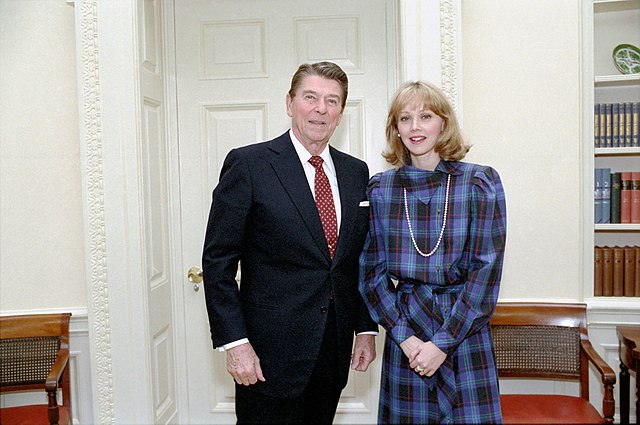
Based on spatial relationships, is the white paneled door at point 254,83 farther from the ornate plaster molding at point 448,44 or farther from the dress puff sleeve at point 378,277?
the dress puff sleeve at point 378,277

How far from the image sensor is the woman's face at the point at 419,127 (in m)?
1.71

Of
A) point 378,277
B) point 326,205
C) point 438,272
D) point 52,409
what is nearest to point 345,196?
point 326,205

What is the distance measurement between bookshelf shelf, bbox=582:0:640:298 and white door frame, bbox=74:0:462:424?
60cm

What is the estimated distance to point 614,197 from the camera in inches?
106

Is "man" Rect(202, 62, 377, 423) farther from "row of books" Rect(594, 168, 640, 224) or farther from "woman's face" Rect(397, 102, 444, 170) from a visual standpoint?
"row of books" Rect(594, 168, 640, 224)

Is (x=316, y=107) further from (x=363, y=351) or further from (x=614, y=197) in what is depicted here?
(x=614, y=197)

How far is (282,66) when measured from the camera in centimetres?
289

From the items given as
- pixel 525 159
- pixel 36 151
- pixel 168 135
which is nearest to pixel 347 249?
pixel 525 159

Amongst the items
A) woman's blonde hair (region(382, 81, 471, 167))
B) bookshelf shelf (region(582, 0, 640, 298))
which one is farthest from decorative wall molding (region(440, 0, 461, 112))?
woman's blonde hair (region(382, 81, 471, 167))

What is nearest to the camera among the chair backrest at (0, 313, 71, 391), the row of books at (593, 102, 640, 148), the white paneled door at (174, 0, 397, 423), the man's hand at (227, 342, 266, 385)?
the man's hand at (227, 342, 266, 385)

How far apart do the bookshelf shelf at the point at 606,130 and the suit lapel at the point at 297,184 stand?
4.62 feet

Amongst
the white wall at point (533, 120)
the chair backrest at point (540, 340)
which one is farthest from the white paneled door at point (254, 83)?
the chair backrest at point (540, 340)

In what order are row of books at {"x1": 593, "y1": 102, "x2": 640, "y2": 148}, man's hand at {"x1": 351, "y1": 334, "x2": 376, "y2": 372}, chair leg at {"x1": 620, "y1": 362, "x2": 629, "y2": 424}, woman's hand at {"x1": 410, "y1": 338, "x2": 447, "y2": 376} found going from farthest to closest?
row of books at {"x1": 593, "y1": 102, "x2": 640, "y2": 148} → chair leg at {"x1": 620, "y1": 362, "x2": 629, "y2": 424} → man's hand at {"x1": 351, "y1": 334, "x2": 376, "y2": 372} → woman's hand at {"x1": 410, "y1": 338, "x2": 447, "y2": 376}

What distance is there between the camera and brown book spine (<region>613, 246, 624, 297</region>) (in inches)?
106
